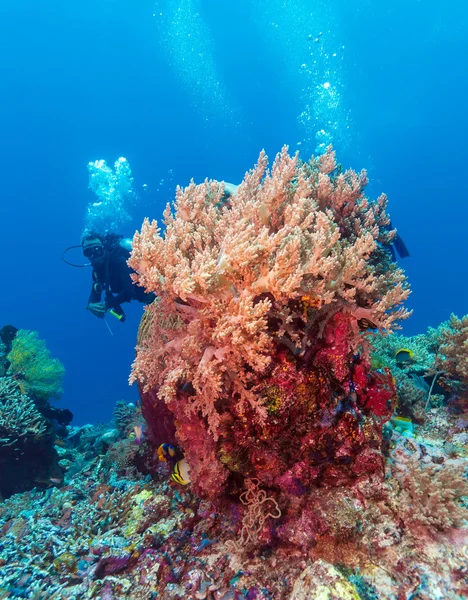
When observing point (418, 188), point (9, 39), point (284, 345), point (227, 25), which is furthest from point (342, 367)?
point (418, 188)

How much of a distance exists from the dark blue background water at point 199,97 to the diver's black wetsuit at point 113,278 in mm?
57135

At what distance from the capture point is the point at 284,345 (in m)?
3.02

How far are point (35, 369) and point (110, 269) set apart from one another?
4.07 meters

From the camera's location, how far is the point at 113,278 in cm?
833

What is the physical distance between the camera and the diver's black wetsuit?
8.19 metres

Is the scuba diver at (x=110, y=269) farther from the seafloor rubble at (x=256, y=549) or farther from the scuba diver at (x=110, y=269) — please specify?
the seafloor rubble at (x=256, y=549)

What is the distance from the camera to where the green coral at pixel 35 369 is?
30.8ft

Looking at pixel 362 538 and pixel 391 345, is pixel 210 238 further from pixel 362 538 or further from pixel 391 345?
pixel 391 345

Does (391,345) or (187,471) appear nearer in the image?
(187,471)

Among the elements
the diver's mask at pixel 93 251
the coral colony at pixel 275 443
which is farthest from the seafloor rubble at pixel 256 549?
Answer: the diver's mask at pixel 93 251

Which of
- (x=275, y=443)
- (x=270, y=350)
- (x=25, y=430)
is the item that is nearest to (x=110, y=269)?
(x=25, y=430)

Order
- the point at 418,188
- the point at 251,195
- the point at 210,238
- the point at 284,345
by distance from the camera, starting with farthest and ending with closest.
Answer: the point at 418,188, the point at 251,195, the point at 210,238, the point at 284,345

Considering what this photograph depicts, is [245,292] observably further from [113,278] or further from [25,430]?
[25,430]

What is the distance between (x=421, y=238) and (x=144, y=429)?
119 meters
